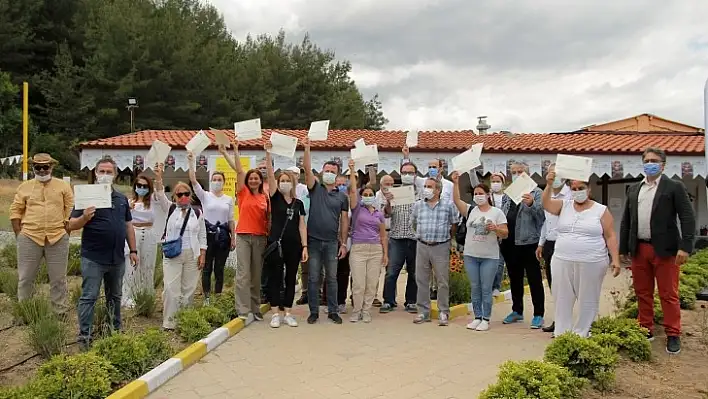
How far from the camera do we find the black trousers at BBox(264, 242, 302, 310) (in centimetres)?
671

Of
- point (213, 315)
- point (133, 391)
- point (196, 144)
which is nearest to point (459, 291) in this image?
point (213, 315)

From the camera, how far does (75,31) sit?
3175 cm

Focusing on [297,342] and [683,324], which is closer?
[297,342]

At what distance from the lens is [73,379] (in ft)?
13.8

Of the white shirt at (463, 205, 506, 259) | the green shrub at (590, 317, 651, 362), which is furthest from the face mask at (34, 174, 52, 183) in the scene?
the green shrub at (590, 317, 651, 362)

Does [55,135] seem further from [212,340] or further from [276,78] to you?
[212,340]

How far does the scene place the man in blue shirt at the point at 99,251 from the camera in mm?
5387

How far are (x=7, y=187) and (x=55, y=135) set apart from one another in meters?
5.36

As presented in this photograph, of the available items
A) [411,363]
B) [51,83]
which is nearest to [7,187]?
[51,83]

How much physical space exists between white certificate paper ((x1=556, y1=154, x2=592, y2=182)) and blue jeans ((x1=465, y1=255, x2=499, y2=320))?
152 centimetres

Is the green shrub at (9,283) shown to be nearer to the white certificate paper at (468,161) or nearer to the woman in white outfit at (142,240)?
the woman in white outfit at (142,240)

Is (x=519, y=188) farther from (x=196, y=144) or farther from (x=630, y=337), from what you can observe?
(x=196, y=144)

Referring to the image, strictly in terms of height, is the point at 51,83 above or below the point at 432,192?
above

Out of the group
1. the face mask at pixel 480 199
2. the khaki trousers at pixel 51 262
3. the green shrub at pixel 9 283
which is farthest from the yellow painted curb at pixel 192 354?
the face mask at pixel 480 199
